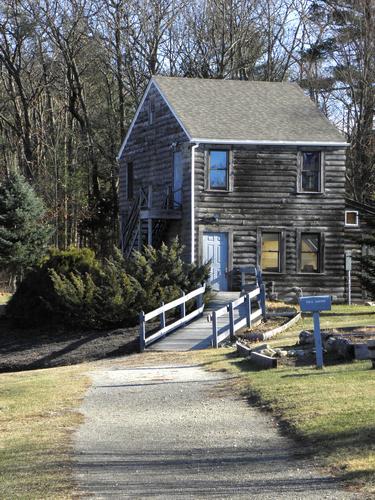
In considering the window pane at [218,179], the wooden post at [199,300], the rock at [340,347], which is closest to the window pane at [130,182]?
the window pane at [218,179]

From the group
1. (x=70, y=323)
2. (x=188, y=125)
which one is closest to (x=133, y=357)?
(x=70, y=323)

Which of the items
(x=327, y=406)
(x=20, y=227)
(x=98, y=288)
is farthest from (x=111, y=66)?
(x=327, y=406)

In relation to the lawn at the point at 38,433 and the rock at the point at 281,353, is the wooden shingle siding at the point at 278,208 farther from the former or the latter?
the rock at the point at 281,353

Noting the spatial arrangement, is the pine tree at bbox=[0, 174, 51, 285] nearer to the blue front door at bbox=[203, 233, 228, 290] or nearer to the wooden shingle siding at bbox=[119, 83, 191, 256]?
the wooden shingle siding at bbox=[119, 83, 191, 256]

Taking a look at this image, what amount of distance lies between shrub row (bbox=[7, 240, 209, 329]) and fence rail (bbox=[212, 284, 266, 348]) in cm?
226

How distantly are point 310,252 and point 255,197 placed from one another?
284 cm

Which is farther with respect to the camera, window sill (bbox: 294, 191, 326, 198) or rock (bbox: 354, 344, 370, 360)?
window sill (bbox: 294, 191, 326, 198)

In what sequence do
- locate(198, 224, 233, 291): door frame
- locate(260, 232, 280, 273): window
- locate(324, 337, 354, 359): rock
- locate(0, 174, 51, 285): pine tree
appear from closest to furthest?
locate(324, 337, 354, 359): rock → locate(198, 224, 233, 291): door frame → locate(260, 232, 280, 273): window → locate(0, 174, 51, 285): pine tree

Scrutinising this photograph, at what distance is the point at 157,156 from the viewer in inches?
1355

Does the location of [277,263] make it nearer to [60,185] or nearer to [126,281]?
[126,281]

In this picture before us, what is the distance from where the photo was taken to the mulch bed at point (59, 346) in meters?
23.4

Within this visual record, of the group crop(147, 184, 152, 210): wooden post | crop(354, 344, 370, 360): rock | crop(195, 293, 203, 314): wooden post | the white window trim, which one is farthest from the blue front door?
crop(354, 344, 370, 360): rock

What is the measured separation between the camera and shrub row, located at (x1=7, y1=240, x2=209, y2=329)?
25297 millimetres

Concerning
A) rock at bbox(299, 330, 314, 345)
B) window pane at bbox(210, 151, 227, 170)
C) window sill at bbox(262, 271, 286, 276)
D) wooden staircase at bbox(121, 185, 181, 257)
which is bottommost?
rock at bbox(299, 330, 314, 345)
